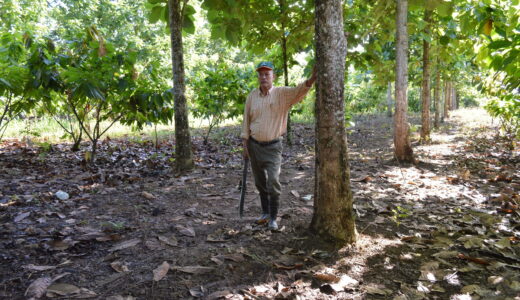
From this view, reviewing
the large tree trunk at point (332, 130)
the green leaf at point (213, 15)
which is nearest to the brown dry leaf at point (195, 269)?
the large tree trunk at point (332, 130)

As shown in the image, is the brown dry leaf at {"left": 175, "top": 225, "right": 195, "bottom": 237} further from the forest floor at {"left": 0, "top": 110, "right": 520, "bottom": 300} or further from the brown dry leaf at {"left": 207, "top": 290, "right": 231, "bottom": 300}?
the brown dry leaf at {"left": 207, "top": 290, "right": 231, "bottom": 300}

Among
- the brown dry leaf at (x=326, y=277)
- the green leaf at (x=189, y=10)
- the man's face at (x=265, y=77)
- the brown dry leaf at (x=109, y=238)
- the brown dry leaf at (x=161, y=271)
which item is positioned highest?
the green leaf at (x=189, y=10)

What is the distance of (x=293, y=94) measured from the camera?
3.29 m

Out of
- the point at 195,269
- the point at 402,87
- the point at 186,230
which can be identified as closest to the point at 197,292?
the point at 195,269

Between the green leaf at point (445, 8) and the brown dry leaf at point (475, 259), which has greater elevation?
the green leaf at point (445, 8)

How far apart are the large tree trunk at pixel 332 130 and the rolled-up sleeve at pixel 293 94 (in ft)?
1.29

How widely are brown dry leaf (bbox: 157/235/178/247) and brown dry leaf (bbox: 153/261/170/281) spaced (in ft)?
1.23

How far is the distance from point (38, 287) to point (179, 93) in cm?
345

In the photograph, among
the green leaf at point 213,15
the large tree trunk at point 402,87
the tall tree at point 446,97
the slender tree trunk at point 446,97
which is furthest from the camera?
the slender tree trunk at point 446,97

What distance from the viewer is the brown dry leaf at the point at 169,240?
3029 millimetres

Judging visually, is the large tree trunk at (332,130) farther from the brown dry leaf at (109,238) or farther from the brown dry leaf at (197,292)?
the brown dry leaf at (109,238)

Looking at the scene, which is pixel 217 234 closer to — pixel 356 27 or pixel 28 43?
pixel 28 43

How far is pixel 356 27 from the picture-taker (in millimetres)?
6309

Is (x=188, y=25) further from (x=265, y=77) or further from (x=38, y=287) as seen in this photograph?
(x=38, y=287)
